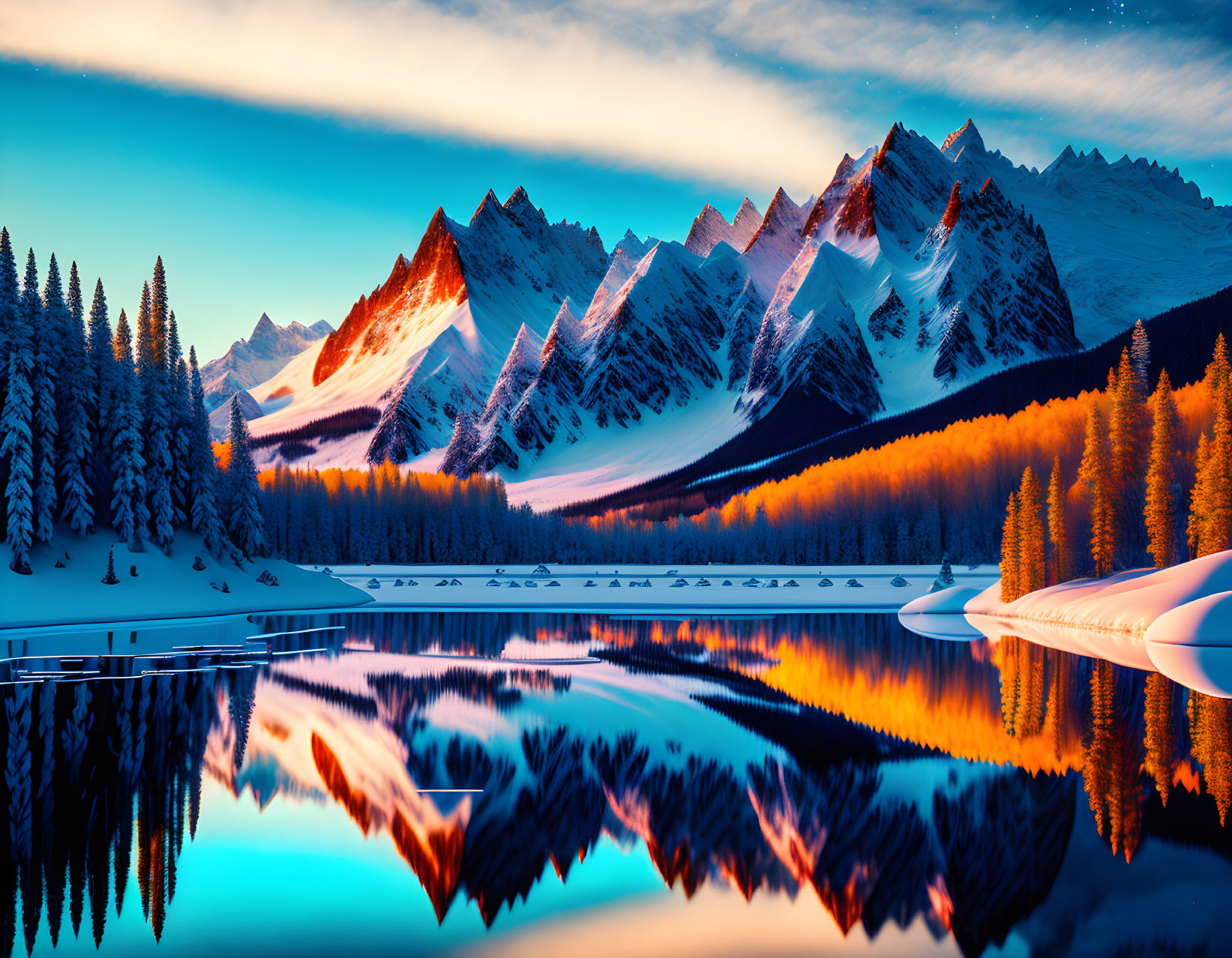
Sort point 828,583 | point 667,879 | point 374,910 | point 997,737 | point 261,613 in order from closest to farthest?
Answer: point 374,910 < point 667,879 < point 997,737 < point 261,613 < point 828,583

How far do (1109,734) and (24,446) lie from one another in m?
63.7

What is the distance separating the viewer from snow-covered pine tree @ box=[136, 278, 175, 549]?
7138 centimetres

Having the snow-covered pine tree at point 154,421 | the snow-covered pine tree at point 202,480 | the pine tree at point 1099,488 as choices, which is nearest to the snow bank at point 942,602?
the pine tree at point 1099,488

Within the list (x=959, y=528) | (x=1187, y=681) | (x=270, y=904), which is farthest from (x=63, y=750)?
(x=959, y=528)

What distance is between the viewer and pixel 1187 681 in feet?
101

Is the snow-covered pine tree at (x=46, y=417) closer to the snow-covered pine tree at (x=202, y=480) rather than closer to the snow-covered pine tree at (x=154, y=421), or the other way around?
the snow-covered pine tree at (x=154, y=421)

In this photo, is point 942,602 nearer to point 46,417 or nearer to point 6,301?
point 46,417

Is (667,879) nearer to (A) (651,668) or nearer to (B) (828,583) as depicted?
(A) (651,668)

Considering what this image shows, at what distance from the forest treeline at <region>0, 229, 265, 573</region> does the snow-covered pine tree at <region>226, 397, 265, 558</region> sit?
111 millimetres

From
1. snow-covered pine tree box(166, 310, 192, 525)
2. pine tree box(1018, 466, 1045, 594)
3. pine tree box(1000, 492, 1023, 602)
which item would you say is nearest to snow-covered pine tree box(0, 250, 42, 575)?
snow-covered pine tree box(166, 310, 192, 525)

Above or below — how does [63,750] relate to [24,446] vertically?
below

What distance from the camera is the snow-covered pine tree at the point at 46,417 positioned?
61125 mm

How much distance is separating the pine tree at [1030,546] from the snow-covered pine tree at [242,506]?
64588mm

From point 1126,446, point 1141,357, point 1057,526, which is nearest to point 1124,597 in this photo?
point 1057,526
